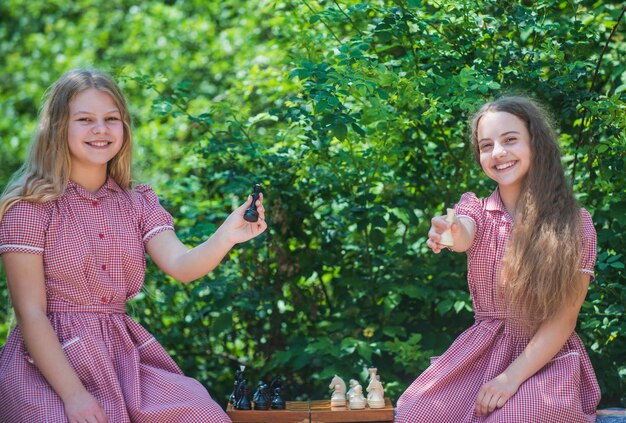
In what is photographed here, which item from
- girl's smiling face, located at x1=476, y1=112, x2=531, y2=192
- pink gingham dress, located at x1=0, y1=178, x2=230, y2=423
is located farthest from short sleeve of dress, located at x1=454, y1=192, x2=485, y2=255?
pink gingham dress, located at x1=0, y1=178, x2=230, y2=423

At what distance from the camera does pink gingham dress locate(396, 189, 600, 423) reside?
101 inches

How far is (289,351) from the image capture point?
3.62 metres

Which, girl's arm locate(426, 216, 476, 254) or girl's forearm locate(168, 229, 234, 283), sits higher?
girl's arm locate(426, 216, 476, 254)

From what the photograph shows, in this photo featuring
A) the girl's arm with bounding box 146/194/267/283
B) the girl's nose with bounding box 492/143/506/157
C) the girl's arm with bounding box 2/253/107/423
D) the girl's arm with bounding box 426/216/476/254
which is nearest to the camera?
the girl's arm with bounding box 2/253/107/423

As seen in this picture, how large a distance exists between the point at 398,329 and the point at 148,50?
4.42 metres

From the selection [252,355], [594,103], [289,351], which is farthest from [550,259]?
[252,355]

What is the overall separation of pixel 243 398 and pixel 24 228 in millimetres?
899

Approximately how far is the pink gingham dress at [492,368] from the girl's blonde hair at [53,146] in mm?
1288

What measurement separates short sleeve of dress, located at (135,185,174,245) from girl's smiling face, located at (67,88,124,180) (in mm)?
199

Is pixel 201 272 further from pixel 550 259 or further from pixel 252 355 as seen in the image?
pixel 252 355

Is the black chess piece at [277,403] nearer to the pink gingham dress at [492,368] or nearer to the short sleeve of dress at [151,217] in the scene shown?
the pink gingham dress at [492,368]

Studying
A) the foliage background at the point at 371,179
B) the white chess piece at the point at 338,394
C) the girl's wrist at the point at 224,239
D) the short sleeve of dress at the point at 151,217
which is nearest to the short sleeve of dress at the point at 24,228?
the short sleeve of dress at the point at 151,217

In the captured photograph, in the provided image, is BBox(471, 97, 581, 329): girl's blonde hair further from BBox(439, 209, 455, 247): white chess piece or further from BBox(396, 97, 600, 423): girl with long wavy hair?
BBox(439, 209, 455, 247): white chess piece

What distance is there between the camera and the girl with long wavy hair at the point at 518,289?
2605 millimetres
